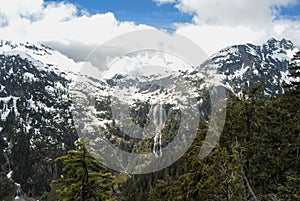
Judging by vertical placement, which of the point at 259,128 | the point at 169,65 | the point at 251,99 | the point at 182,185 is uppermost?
the point at 169,65

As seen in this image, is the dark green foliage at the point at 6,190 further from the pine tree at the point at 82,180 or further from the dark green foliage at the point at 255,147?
the pine tree at the point at 82,180

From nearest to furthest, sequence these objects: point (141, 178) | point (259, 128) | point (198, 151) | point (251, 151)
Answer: point (198, 151)
point (251, 151)
point (259, 128)
point (141, 178)

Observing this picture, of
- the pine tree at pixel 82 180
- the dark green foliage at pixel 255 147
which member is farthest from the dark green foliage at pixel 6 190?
the pine tree at pixel 82 180

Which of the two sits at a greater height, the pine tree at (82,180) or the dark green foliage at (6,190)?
the pine tree at (82,180)

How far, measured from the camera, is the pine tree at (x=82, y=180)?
10.6 metres

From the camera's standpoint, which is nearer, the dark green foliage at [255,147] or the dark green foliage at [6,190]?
the dark green foliage at [255,147]

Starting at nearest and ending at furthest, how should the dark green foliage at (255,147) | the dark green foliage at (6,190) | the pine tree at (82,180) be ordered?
the pine tree at (82,180)
the dark green foliage at (255,147)
the dark green foliage at (6,190)

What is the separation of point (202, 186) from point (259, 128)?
345 inches

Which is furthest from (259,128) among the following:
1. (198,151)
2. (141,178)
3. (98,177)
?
(141,178)

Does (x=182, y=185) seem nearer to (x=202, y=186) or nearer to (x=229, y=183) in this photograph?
(x=202, y=186)

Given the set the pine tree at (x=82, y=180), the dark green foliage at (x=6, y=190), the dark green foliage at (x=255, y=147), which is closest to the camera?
the pine tree at (x=82, y=180)

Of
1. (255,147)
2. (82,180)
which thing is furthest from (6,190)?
(82,180)

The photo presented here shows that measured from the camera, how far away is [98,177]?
11.2 metres

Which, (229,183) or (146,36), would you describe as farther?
(146,36)
